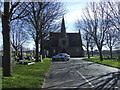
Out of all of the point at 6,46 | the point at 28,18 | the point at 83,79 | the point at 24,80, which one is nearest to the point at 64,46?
the point at 28,18

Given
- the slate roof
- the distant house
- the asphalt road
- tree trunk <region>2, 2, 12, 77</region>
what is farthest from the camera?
the slate roof

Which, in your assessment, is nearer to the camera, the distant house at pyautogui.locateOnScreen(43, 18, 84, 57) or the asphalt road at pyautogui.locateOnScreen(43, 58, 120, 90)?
the asphalt road at pyautogui.locateOnScreen(43, 58, 120, 90)

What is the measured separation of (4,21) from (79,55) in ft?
215

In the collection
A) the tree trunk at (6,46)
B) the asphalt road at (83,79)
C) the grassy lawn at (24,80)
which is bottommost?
the asphalt road at (83,79)

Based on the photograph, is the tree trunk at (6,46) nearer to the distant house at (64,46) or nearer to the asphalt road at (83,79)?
the asphalt road at (83,79)

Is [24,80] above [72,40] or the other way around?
the other way around

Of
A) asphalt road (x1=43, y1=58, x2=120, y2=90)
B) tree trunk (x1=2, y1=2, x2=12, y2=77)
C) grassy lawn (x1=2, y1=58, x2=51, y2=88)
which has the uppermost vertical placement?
tree trunk (x1=2, y1=2, x2=12, y2=77)

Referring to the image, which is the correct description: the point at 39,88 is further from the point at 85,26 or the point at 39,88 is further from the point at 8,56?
the point at 85,26

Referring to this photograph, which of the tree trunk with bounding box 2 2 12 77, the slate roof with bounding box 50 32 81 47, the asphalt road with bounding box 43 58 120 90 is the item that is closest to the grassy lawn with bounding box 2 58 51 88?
the asphalt road with bounding box 43 58 120 90

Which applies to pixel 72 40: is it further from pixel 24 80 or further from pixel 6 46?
pixel 24 80

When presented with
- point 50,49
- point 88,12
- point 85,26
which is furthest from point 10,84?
point 50,49

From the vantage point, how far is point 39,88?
9.15m

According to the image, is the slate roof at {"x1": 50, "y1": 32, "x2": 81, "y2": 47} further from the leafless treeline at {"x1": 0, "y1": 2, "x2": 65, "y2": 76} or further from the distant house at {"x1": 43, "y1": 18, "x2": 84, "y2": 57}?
the leafless treeline at {"x1": 0, "y1": 2, "x2": 65, "y2": 76}

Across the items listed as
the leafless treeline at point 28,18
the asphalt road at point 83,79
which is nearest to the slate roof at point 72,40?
the leafless treeline at point 28,18
